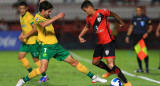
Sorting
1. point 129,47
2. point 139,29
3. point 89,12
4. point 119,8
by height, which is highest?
point 89,12

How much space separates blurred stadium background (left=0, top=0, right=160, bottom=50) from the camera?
919 inches

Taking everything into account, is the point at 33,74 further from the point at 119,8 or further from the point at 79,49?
the point at 119,8

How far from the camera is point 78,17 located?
25.4 m

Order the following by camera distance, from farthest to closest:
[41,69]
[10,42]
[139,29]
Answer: [10,42]
[139,29]
[41,69]

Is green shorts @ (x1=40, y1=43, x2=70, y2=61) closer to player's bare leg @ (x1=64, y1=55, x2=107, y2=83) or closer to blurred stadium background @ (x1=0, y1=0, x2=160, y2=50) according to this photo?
player's bare leg @ (x1=64, y1=55, x2=107, y2=83)

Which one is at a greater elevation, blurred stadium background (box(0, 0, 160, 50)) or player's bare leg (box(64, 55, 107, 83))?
player's bare leg (box(64, 55, 107, 83))

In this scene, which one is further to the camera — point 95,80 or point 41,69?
point 95,80

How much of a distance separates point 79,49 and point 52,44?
1468 centimetres

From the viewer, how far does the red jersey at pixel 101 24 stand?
8586 mm

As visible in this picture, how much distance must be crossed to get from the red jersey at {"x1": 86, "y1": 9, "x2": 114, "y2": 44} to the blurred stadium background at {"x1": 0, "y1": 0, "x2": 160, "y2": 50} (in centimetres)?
1451

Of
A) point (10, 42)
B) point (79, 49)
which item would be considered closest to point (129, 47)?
point (79, 49)

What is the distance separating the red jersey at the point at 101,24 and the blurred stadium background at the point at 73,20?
14.5 metres

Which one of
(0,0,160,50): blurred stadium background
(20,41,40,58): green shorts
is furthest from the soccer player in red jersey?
(0,0,160,50): blurred stadium background

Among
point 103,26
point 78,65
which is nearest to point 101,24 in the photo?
point 103,26
